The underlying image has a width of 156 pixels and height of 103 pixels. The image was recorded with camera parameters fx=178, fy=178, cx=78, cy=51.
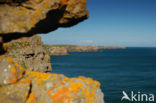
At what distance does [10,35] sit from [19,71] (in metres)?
1.89

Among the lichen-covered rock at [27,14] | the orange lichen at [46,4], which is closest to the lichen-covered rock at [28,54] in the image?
the lichen-covered rock at [27,14]

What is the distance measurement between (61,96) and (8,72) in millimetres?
2749

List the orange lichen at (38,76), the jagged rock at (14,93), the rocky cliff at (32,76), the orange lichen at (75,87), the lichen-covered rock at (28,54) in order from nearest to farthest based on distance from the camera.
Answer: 1. the jagged rock at (14,93)
2. the rocky cliff at (32,76)
3. the orange lichen at (75,87)
4. the orange lichen at (38,76)
5. the lichen-covered rock at (28,54)

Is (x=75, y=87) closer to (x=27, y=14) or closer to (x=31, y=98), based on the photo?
(x=31, y=98)

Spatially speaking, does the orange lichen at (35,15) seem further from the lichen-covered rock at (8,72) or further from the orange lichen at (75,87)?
the orange lichen at (75,87)

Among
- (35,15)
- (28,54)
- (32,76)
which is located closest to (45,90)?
(32,76)

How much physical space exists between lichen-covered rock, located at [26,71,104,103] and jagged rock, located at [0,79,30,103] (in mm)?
358

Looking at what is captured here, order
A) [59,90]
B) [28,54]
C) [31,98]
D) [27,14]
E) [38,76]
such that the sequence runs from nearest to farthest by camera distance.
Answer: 1. [31,98]
2. [59,90]
3. [27,14]
4. [38,76]
5. [28,54]

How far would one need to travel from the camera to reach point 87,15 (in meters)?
11.5

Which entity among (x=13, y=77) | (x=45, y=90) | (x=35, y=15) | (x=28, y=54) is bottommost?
(x=45, y=90)

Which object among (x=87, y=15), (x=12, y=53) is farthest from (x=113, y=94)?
(x=87, y=15)

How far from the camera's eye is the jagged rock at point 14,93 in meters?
8.03

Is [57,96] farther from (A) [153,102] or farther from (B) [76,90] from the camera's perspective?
(A) [153,102]

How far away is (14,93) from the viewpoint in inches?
319
